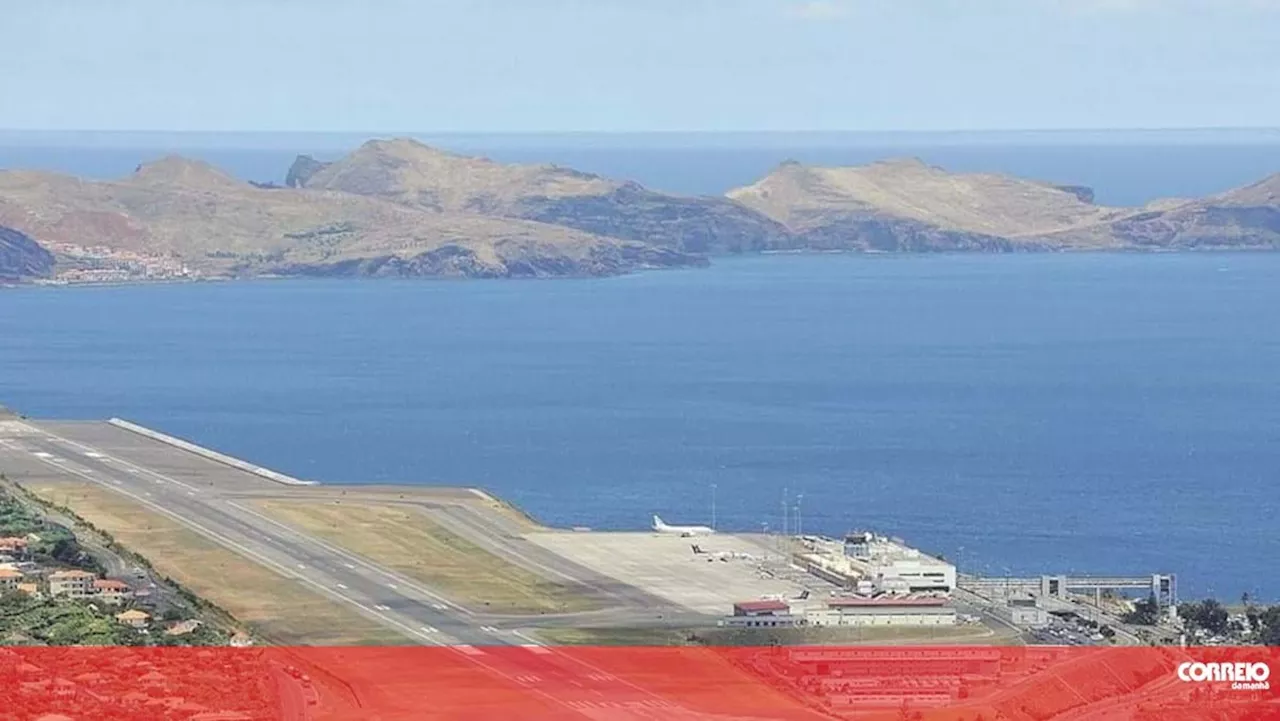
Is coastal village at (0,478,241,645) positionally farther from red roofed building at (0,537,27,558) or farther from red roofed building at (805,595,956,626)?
red roofed building at (805,595,956,626)

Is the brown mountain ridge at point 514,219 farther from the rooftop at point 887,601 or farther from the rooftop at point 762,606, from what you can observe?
the rooftop at point 762,606

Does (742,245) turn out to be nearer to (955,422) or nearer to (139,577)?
(955,422)

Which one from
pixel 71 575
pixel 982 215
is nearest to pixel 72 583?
pixel 71 575

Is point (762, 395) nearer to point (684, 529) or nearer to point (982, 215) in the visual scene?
point (684, 529)

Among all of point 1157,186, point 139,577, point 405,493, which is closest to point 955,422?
point 405,493

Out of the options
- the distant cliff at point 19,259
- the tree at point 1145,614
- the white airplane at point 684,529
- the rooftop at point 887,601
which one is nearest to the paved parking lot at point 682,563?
the white airplane at point 684,529
